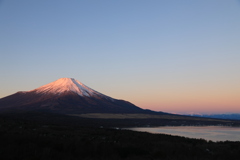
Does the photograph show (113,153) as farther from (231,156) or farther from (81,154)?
(231,156)

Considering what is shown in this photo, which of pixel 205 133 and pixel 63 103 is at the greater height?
pixel 63 103

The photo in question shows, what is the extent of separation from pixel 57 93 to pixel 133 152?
191008 millimetres

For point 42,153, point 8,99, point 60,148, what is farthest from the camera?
point 8,99

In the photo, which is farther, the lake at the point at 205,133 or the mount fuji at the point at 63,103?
the mount fuji at the point at 63,103

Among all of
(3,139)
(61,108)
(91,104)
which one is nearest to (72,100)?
(91,104)

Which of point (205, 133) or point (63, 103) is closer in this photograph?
point (205, 133)

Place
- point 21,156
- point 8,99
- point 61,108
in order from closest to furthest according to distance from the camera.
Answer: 1. point 21,156
2. point 61,108
3. point 8,99

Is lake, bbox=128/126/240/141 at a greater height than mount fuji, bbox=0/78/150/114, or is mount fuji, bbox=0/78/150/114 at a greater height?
mount fuji, bbox=0/78/150/114

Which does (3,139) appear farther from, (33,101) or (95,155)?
(33,101)

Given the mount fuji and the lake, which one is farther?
the mount fuji

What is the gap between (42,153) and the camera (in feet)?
39.5

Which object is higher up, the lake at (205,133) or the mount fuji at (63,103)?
the mount fuji at (63,103)

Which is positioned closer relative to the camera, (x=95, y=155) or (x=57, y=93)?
(x=95, y=155)

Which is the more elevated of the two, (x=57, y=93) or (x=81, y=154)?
(x=57, y=93)
